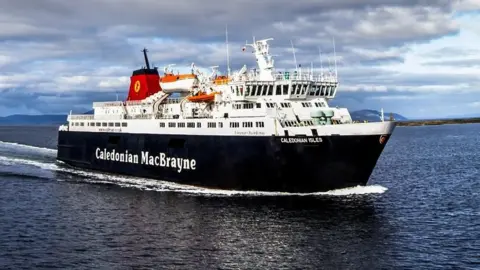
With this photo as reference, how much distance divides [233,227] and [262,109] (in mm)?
12184

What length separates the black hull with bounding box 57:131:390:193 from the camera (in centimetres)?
3841

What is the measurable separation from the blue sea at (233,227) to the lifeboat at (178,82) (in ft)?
32.8

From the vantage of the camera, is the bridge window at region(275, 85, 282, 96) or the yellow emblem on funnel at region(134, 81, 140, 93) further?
the yellow emblem on funnel at region(134, 81, 140, 93)

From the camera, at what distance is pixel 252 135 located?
1594 inches

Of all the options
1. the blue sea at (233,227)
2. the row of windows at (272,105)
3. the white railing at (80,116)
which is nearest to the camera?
the blue sea at (233,227)

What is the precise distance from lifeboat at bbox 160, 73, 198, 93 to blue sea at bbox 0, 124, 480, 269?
32.8ft

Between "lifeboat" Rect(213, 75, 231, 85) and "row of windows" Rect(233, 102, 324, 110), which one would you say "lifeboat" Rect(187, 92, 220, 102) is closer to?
"lifeboat" Rect(213, 75, 231, 85)

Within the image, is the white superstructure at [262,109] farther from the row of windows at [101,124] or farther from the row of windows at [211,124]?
the row of windows at [101,124]

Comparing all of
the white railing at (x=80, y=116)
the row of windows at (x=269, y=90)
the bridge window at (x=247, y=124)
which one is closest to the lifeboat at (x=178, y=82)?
the row of windows at (x=269, y=90)

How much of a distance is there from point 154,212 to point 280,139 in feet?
36.3

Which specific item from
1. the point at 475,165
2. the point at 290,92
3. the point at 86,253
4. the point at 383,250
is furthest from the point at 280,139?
the point at 475,165

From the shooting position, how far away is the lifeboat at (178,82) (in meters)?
50.5

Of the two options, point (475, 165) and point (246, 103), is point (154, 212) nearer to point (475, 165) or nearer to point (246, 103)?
point (246, 103)

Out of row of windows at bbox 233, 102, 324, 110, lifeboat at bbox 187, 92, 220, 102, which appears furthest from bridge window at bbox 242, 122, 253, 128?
lifeboat at bbox 187, 92, 220, 102
